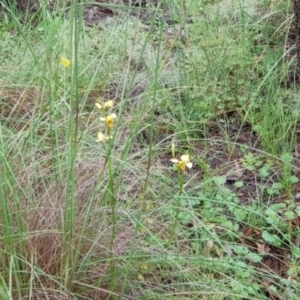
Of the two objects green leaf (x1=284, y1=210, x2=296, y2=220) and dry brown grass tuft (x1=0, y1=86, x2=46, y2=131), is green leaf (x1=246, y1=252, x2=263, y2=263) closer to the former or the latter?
green leaf (x1=284, y1=210, x2=296, y2=220)

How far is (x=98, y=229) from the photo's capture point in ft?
7.36

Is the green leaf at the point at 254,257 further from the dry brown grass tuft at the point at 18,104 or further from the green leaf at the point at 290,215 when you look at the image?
the dry brown grass tuft at the point at 18,104

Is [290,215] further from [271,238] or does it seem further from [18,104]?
Answer: [18,104]

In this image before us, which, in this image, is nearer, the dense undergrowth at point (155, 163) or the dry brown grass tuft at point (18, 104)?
the dense undergrowth at point (155, 163)

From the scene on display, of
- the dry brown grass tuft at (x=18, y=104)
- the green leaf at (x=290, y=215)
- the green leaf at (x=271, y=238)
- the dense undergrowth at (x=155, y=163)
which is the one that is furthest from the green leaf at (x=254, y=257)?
the dry brown grass tuft at (x=18, y=104)

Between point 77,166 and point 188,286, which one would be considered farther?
point 77,166

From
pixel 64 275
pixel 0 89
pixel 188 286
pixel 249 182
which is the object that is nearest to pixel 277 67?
pixel 249 182

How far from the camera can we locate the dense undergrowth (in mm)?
2123

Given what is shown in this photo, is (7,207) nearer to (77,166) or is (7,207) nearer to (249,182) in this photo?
(77,166)

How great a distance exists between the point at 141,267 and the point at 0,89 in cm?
127

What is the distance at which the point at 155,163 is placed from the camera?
2982 millimetres

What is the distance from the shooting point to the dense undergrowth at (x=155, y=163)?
212 centimetres

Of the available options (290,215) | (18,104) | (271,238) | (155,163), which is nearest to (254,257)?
(271,238)

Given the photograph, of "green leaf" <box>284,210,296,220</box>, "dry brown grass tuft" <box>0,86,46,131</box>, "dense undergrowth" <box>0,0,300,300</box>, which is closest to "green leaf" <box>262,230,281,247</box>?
"dense undergrowth" <box>0,0,300,300</box>
